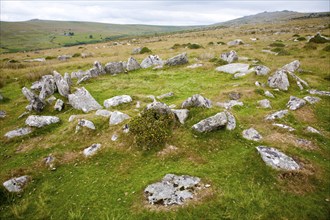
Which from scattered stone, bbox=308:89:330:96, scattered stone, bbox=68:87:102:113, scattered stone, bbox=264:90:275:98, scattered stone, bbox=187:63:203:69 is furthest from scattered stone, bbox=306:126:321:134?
scattered stone, bbox=187:63:203:69

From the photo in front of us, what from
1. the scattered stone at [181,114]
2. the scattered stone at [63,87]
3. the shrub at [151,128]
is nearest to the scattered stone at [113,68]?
the scattered stone at [63,87]

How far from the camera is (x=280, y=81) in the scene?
25.9 metres

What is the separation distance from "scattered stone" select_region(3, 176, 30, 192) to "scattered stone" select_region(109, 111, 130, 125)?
7096 mm

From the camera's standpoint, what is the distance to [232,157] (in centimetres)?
1434

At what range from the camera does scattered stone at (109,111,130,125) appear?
61.9 feet

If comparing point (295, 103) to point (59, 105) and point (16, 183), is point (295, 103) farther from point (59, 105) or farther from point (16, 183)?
point (59, 105)

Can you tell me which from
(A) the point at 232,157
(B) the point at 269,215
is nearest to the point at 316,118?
(A) the point at 232,157

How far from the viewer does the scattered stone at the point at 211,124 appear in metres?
16.5

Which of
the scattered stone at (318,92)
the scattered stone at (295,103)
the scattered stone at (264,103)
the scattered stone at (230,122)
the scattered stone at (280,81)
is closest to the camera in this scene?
the scattered stone at (230,122)

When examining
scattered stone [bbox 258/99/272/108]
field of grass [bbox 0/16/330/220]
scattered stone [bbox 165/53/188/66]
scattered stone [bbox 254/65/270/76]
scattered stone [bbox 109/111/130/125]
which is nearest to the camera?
field of grass [bbox 0/16/330/220]

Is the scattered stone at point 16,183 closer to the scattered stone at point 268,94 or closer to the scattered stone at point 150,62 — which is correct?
the scattered stone at point 268,94

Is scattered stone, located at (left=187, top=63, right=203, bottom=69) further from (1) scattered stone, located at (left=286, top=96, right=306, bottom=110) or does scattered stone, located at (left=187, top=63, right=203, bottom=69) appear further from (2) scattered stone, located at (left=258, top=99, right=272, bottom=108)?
(1) scattered stone, located at (left=286, top=96, right=306, bottom=110)

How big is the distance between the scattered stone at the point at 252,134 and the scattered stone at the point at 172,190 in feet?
18.8

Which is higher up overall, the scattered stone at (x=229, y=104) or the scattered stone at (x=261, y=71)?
the scattered stone at (x=261, y=71)
